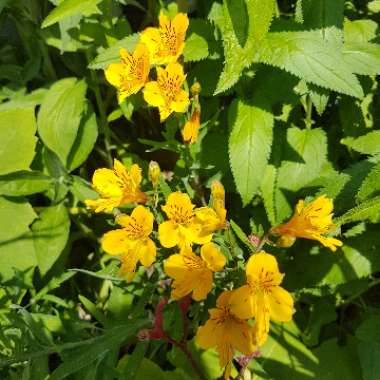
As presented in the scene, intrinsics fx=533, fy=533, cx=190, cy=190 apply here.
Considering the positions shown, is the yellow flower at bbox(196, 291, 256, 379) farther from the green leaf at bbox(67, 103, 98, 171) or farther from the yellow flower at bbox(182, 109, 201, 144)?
the green leaf at bbox(67, 103, 98, 171)

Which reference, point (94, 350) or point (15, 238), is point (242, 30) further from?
point (15, 238)

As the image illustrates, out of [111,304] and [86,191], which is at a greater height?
[86,191]

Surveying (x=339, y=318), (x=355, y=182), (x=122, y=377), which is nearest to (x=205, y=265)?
(x=122, y=377)

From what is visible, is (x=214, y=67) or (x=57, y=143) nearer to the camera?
(x=214, y=67)

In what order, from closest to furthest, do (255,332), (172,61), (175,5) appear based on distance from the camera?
1. (255,332)
2. (172,61)
3. (175,5)

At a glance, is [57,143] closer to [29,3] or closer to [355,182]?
[29,3]

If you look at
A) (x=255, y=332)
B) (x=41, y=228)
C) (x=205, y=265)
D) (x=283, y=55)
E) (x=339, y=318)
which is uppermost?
(x=283, y=55)

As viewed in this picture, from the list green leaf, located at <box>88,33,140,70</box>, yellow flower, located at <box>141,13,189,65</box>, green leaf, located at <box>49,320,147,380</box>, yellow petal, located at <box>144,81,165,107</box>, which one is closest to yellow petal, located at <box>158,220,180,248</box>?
green leaf, located at <box>49,320,147,380</box>

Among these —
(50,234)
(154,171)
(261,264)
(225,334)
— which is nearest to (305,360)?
(225,334)
